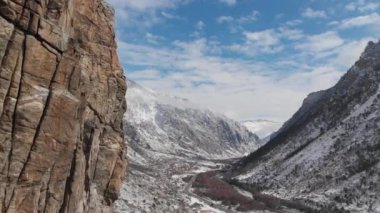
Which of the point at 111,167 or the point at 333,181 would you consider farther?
the point at 333,181

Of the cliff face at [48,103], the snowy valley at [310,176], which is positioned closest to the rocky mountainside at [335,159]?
the snowy valley at [310,176]

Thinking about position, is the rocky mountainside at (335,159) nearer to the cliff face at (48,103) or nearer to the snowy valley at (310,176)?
the snowy valley at (310,176)

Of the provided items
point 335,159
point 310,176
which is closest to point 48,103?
point 310,176

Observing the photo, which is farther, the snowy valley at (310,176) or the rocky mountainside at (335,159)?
the rocky mountainside at (335,159)

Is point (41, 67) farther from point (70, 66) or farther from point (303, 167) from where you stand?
point (303, 167)

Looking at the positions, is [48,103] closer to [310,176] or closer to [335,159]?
[310,176]

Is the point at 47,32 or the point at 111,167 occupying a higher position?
the point at 47,32

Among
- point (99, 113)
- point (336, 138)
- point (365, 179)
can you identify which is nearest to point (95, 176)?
point (99, 113)
